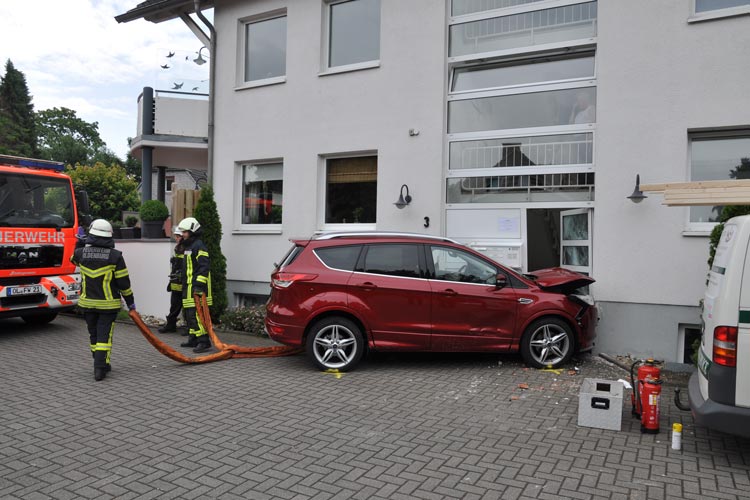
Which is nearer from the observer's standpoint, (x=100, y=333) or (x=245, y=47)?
(x=100, y=333)

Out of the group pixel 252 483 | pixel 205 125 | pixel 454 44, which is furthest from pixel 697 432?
pixel 205 125

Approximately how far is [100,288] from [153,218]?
20.8 ft

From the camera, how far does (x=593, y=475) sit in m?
4.18

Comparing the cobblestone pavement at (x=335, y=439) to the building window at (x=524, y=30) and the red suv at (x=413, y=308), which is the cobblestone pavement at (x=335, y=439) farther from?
the building window at (x=524, y=30)

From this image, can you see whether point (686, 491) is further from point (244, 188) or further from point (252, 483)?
point (244, 188)

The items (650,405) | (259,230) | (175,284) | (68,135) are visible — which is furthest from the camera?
(68,135)

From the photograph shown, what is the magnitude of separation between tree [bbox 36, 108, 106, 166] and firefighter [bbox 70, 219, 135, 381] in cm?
6871

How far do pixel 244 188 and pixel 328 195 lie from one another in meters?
2.16

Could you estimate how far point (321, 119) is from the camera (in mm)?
10734

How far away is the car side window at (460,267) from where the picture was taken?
7332mm

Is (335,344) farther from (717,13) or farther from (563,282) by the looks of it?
(717,13)

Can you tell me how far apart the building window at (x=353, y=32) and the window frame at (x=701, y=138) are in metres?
5.40

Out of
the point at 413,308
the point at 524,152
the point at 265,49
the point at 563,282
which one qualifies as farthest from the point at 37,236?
the point at 563,282

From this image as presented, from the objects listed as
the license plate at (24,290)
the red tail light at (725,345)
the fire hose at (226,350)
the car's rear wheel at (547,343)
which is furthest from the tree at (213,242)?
the red tail light at (725,345)
